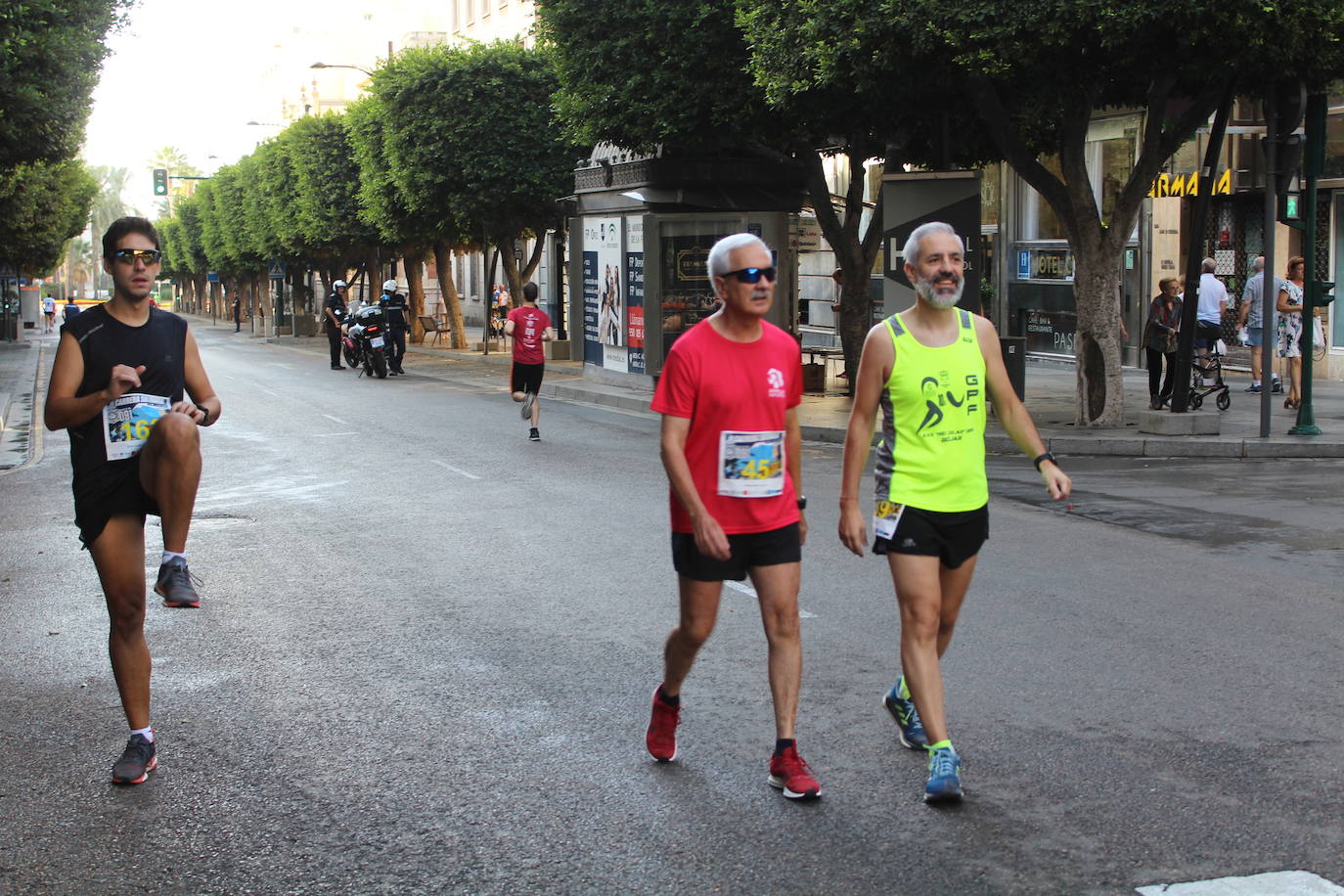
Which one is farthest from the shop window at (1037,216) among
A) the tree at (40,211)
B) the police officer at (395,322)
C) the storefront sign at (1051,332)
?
the tree at (40,211)

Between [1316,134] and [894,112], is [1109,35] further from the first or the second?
[894,112]

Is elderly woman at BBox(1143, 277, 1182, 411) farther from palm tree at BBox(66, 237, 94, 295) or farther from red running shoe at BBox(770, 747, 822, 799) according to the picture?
palm tree at BBox(66, 237, 94, 295)

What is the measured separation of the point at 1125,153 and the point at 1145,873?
25395mm

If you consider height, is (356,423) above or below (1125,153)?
below

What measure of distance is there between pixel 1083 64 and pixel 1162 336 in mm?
4721

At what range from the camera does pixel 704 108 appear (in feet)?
68.7

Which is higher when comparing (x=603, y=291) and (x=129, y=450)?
(x=603, y=291)

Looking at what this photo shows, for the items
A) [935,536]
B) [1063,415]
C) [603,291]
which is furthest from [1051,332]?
[935,536]

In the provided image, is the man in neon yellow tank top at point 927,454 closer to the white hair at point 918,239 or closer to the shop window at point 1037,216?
the white hair at point 918,239

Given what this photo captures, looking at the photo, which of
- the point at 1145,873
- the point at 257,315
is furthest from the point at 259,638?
the point at 257,315

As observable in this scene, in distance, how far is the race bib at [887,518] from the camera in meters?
4.86

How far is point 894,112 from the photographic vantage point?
63.0 feet

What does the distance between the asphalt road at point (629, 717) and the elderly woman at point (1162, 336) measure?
26.7ft

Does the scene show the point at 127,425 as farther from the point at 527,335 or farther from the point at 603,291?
the point at 603,291
